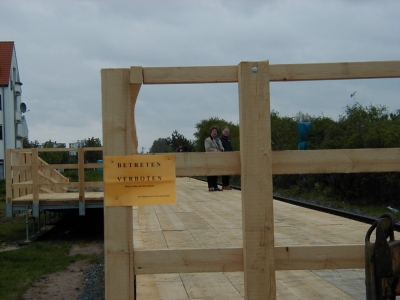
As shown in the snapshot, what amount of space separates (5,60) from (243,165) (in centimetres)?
4644

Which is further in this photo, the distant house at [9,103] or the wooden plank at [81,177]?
the distant house at [9,103]

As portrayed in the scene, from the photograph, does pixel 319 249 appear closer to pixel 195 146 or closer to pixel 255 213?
pixel 255 213

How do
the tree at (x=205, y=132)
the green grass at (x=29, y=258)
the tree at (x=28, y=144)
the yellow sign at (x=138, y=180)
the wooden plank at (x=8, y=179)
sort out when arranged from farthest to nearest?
the tree at (x=28, y=144)
the tree at (x=205, y=132)
the wooden plank at (x=8, y=179)
the green grass at (x=29, y=258)
the yellow sign at (x=138, y=180)

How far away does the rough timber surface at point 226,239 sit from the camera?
155 inches

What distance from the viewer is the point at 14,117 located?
4559cm

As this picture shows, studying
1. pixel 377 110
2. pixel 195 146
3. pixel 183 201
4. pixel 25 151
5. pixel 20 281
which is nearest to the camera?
pixel 20 281

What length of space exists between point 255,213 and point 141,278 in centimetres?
173

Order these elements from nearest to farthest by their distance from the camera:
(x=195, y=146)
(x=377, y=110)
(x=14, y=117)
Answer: (x=377, y=110) < (x=195, y=146) < (x=14, y=117)

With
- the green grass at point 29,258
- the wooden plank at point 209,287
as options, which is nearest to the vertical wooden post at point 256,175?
the wooden plank at point 209,287

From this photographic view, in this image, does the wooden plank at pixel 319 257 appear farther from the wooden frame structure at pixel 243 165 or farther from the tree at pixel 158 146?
the tree at pixel 158 146

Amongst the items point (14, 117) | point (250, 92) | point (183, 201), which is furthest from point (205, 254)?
point (14, 117)

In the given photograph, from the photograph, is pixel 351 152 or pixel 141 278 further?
pixel 141 278

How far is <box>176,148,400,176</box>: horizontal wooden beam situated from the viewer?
293 cm

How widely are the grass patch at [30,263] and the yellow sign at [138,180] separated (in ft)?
15.3
